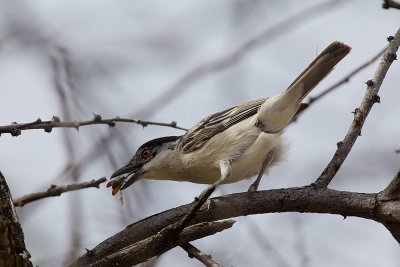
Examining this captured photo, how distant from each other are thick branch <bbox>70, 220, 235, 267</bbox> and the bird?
1.22m

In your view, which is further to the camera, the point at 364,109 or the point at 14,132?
the point at 364,109

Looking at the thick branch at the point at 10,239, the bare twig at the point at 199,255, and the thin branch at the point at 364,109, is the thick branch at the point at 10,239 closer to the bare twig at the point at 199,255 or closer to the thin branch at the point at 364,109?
the bare twig at the point at 199,255

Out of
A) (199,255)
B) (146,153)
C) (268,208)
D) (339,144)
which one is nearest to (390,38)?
(339,144)

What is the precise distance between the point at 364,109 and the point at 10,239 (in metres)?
2.40

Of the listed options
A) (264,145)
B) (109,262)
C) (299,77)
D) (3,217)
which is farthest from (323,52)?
(3,217)

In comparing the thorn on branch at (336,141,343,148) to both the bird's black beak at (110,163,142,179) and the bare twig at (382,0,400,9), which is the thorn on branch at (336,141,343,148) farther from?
the bird's black beak at (110,163,142,179)

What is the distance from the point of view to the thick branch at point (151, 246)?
3.19 meters

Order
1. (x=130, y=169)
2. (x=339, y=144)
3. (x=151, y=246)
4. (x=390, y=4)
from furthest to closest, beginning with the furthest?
(x=130, y=169) < (x=339, y=144) < (x=151, y=246) < (x=390, y=4)

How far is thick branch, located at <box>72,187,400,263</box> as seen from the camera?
137 inches

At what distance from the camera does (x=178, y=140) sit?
19.0 feet

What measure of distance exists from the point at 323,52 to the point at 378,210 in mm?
1680

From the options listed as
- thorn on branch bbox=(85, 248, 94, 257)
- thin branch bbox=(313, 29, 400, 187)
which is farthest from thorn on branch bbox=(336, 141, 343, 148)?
thorn on branch bbox=(85, 248, 94, 257)

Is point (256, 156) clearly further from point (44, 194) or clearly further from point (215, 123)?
point (44, 194)

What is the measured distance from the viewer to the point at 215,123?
5.47 m
